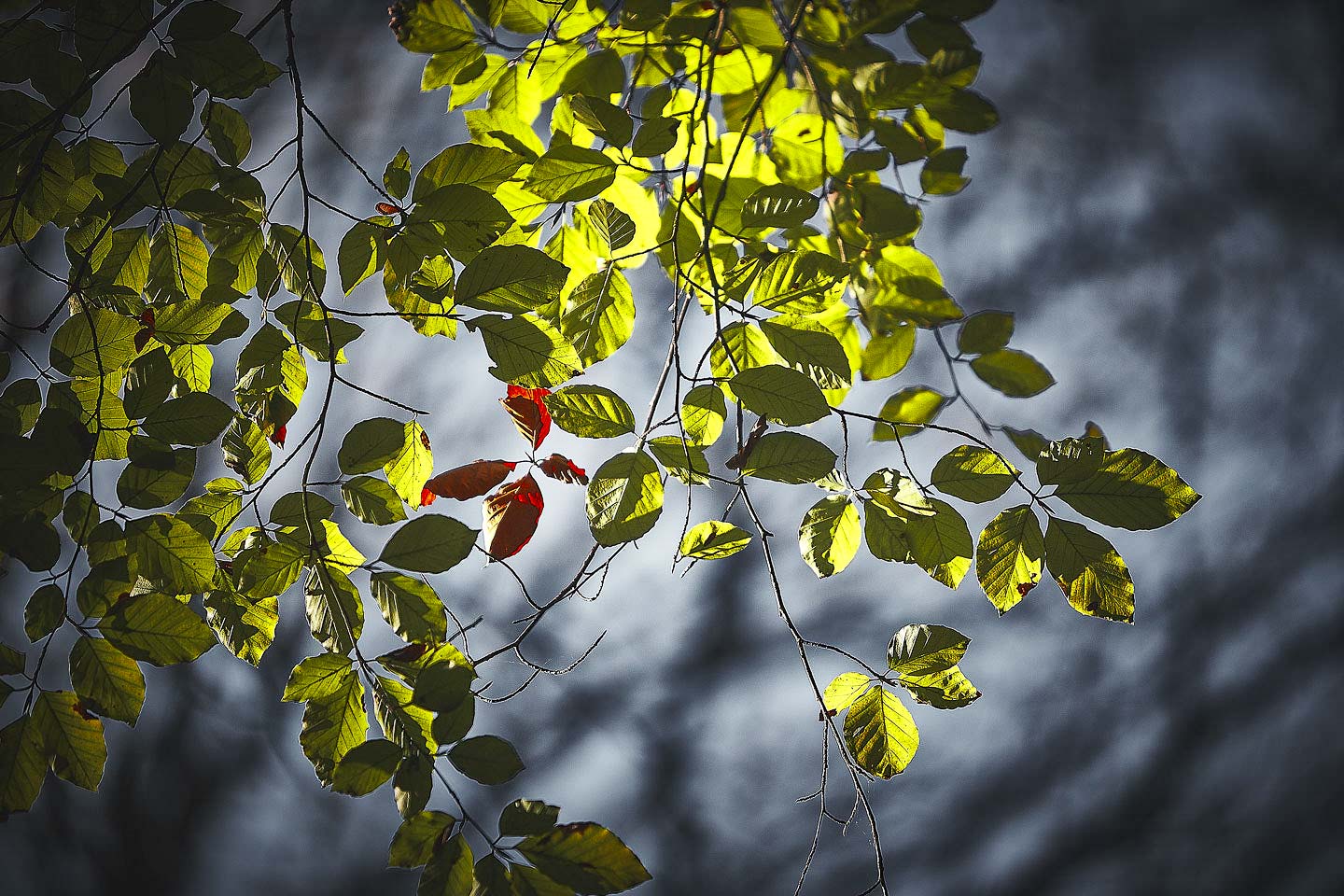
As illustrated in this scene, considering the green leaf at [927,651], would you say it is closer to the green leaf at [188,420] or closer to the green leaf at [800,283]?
the green leaf at [800,283]

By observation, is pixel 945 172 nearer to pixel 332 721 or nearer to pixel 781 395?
pixel 781 395

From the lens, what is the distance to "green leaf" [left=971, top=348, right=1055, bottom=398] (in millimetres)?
453

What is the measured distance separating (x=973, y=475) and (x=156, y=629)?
440 mm

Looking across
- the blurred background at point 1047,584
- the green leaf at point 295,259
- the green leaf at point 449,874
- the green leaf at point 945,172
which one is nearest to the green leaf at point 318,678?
the green leaf at point 449,874

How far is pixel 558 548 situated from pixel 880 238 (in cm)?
93

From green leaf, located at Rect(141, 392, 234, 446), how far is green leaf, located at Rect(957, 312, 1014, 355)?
414mm

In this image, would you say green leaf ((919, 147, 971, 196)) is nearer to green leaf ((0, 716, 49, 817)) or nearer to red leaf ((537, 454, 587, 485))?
red leaf ((537, 454, 587, 485))

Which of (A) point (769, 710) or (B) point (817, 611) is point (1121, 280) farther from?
(A) point (769, 710)

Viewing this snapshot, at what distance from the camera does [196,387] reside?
541 millimetres

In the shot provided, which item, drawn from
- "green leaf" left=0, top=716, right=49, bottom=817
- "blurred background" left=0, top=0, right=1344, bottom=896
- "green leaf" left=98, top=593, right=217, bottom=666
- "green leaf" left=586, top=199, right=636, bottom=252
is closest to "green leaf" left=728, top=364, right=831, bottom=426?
"green leaf" left=586, top=199, right=636, bottom=252

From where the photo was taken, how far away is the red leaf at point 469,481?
0.47 metres

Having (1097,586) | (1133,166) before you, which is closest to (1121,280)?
(1133,166)

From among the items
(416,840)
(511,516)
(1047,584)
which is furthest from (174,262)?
Answer: (1047,584)

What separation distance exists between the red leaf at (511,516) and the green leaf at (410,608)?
60mm
